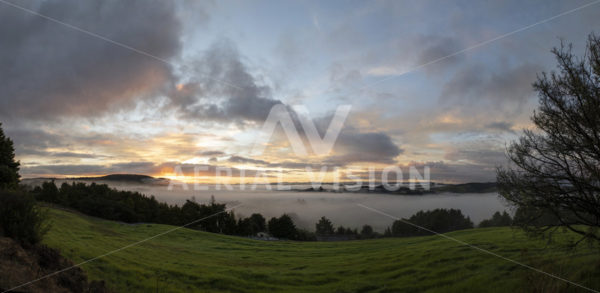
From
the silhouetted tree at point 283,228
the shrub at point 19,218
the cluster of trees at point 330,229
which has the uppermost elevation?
the shrub at point 19,218

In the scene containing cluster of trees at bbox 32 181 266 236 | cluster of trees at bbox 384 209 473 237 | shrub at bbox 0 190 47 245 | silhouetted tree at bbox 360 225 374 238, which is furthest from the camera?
silhouetted tree at bbox 360 225 374 238

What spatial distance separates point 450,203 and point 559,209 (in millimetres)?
65568

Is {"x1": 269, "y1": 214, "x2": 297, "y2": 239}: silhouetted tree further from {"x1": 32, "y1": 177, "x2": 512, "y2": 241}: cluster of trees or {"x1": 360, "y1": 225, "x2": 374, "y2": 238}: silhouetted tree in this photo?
{"x1": 360, "y1": 225, "x2": 374, "y2": 238}: silhouetted tree

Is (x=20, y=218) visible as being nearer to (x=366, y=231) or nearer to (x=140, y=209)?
(x=140, y=209)

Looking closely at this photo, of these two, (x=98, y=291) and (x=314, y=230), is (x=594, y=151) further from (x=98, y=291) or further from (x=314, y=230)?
(x=314, y=230)

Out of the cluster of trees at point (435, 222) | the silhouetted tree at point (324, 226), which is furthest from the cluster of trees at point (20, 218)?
the silhouetted tree at point (324, 226)

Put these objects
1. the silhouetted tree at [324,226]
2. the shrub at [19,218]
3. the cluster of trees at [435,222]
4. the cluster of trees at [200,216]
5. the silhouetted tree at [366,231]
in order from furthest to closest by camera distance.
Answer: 1. the silhouetted tree at [324,226]
2. the silhouetted tree at [366,231]
3. the cluster of trees at [435,222]
4. the cluster of trees at [200,216]
5. the shrub at [19,218]

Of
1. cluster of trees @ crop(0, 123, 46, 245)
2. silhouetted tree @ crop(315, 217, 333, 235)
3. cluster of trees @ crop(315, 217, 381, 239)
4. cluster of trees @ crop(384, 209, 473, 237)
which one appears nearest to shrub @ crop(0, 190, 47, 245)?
cluster of trees @ crop(0, 123, 46, 245)

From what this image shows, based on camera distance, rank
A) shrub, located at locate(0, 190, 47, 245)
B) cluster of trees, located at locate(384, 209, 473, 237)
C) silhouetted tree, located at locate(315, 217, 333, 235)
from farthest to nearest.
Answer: silhouetted tree, located at locate(315, 217, 333, 235), cluster of trees, located at locate(384, 209, 473, 237), shrub, located at locate(0, 190, 47, 245)

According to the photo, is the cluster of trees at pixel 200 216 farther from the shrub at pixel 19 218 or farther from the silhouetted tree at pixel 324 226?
the shrub at pixel 19 218

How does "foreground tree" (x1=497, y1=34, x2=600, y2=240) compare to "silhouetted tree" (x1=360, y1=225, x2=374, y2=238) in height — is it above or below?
above

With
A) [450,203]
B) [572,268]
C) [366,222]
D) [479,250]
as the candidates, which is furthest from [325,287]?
[366,222]

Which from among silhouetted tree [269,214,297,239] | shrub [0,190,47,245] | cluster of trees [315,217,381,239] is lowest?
cluster of trees [315,217,381,239]

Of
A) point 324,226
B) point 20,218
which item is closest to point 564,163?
point 20,218
